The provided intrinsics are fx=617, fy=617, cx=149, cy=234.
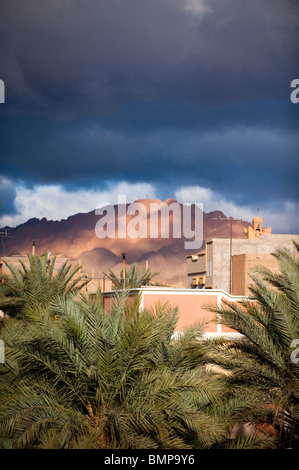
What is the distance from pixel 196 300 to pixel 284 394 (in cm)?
856

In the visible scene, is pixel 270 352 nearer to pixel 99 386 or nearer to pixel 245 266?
pixel 99 386

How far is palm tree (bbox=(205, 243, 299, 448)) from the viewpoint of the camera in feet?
32.4

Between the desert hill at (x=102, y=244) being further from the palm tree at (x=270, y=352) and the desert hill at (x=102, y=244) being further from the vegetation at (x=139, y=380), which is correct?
the vegetation at (x=139, y=380)

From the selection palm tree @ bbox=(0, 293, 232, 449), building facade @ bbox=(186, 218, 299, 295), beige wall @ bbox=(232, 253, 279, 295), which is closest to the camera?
palm tree @ bbox=(0, 293, 232, 449)

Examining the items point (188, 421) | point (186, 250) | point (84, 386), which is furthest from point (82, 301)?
point (186, 250)

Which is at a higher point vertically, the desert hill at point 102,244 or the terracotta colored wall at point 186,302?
the desert hill at point 102,244

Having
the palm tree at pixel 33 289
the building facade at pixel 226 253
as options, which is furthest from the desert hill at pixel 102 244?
the palm tree at pixel 33 289

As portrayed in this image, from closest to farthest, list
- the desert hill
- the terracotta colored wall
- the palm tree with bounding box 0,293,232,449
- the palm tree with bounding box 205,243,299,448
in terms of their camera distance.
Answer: the palm tree with bounding box 0,293,232,449, the palm tree with bounding box 205,243,299,448, the terracotta colored wall, the desert hill

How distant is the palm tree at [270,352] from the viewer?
32.4ft

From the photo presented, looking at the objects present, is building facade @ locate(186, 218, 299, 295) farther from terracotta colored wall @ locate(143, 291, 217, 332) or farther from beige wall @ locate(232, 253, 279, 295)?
terracotta colored wall @ locate(143, 291, 217, 332)

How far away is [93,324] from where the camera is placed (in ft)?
30.1

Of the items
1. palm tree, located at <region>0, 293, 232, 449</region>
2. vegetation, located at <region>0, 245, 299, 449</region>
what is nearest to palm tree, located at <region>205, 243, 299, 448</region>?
vegetation, located at <region>0, 245, 299, 449</region>
